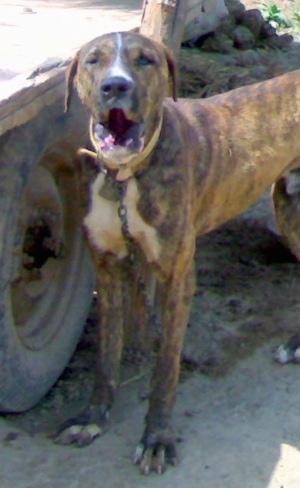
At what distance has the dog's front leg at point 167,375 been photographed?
4207mm

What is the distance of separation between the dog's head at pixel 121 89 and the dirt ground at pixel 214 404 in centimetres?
125

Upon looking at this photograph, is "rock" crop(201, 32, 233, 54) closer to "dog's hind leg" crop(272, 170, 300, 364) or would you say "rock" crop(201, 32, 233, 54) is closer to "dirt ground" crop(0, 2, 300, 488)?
"dirt ground" crop(0, 2, 300, 488)

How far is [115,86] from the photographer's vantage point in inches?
143

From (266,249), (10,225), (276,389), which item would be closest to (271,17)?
(266,249)

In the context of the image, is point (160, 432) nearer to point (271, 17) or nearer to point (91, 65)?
point (91, 65)

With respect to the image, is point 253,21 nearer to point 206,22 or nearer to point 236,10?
point 236,10

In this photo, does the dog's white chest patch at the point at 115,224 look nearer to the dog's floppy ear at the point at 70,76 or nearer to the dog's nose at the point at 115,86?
the dog's floppy ear at the point at 70,76

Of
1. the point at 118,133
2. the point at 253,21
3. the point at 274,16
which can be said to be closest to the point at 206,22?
the point at 253,21

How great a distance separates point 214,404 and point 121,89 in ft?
5.48

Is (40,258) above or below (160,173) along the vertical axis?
below

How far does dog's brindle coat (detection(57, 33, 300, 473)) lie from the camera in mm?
3797

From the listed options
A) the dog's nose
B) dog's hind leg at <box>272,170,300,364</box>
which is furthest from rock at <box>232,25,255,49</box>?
the dog's nose

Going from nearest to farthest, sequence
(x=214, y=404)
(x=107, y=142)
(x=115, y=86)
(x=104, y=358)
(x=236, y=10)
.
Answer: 1. (x=115, y=86)
2. (x=107, y=142)
3. (x=104, y=358)
4. (x=214, y=404)
5. (x=236, y=10)

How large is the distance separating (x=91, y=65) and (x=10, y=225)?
0.69 metres
